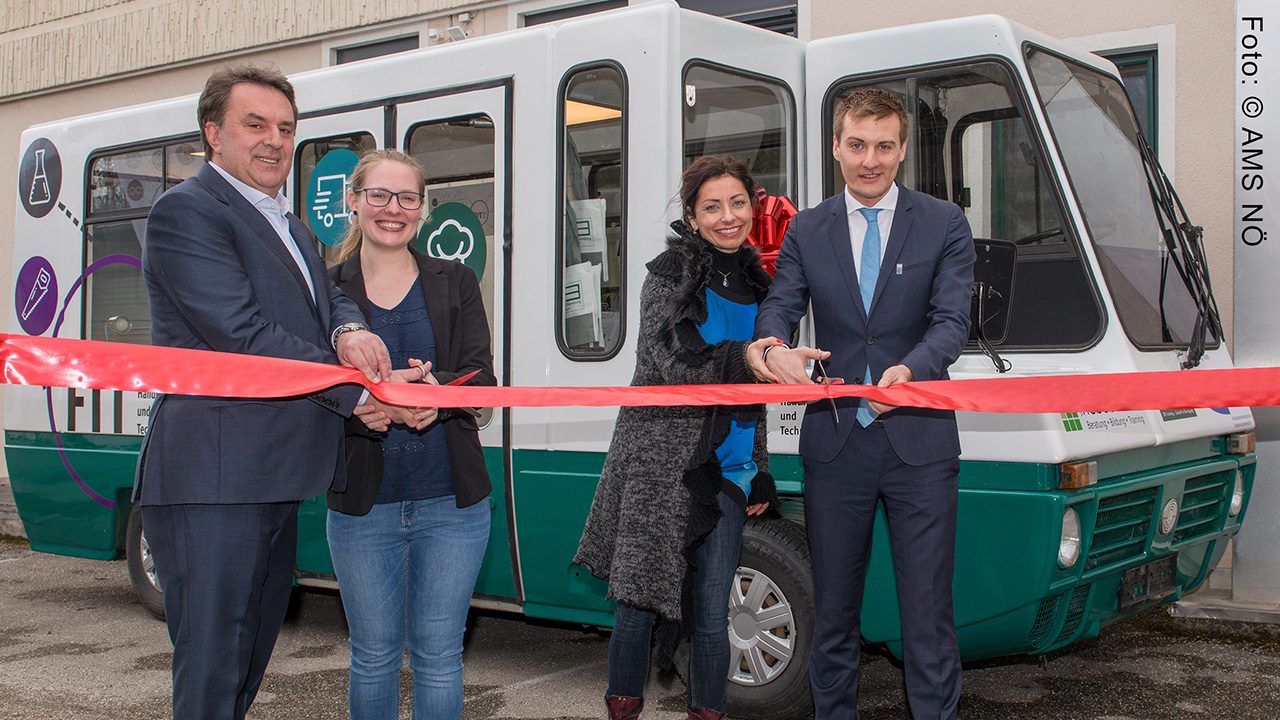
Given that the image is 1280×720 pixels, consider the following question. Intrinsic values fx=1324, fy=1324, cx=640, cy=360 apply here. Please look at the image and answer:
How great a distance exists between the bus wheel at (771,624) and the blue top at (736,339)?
829 mm

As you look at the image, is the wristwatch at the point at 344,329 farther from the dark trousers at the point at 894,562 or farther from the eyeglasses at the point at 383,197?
the dark trousers at the point at 894,562

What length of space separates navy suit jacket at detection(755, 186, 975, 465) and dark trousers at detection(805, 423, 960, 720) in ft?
0.18

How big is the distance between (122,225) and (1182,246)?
5.45m

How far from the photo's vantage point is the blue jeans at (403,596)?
3486 mm

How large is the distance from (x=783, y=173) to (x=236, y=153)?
8.37 feet

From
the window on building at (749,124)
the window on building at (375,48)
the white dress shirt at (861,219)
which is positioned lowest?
the white dress shirt at (861,219)

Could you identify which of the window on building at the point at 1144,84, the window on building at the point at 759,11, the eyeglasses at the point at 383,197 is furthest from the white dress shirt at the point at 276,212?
the window on building at the point at 759,11

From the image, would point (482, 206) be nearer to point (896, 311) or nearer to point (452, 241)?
point (452, 241)

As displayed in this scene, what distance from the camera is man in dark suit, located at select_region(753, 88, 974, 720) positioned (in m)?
3.53

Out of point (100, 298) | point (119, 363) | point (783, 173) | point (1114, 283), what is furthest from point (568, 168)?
point (100, 298)

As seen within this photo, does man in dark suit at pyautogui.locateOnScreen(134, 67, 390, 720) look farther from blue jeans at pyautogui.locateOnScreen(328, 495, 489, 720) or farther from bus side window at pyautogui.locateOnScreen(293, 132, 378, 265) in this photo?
bus side window at pyautogui.locateOnScreen(293, 132, 378, 265)

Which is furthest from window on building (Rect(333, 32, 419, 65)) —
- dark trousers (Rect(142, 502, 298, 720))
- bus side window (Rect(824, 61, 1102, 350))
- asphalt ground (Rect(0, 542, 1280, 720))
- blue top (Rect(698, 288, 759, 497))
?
dark trousers (Rect(142, 502, 298, 720))

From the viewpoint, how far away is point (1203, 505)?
5387 mm

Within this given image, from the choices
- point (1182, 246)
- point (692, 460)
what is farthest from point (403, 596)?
point (1182, 246)
